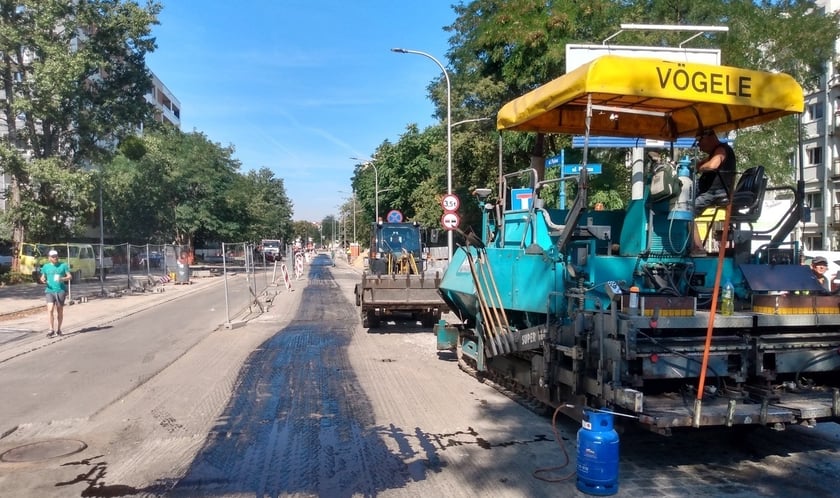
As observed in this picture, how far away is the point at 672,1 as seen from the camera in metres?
22.7

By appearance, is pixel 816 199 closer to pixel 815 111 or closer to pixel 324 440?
pixel 815 111

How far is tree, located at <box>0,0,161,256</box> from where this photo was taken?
2852cm

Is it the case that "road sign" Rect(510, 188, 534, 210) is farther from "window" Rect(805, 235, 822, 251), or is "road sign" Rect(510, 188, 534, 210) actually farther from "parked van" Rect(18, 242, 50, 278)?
"window" Rect(805, 235, 822, 251)

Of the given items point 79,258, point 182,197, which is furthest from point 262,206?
point 79,258

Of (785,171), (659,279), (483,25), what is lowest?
(659,279)

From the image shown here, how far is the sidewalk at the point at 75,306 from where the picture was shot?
13.5 metres

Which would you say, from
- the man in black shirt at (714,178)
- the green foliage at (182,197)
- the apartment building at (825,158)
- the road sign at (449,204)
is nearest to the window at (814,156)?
the apartment building at (825,158)

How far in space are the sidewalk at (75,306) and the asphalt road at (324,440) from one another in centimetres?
349

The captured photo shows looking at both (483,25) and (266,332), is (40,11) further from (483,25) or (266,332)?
(266,332)

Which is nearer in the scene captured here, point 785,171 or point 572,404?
point 572,404

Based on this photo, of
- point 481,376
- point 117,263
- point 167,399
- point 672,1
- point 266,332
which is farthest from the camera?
point 117,263

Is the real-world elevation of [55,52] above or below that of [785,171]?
above

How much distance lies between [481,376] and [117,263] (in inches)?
943

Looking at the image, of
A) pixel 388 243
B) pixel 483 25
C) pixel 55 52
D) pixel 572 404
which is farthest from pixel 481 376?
pixel 55 52
